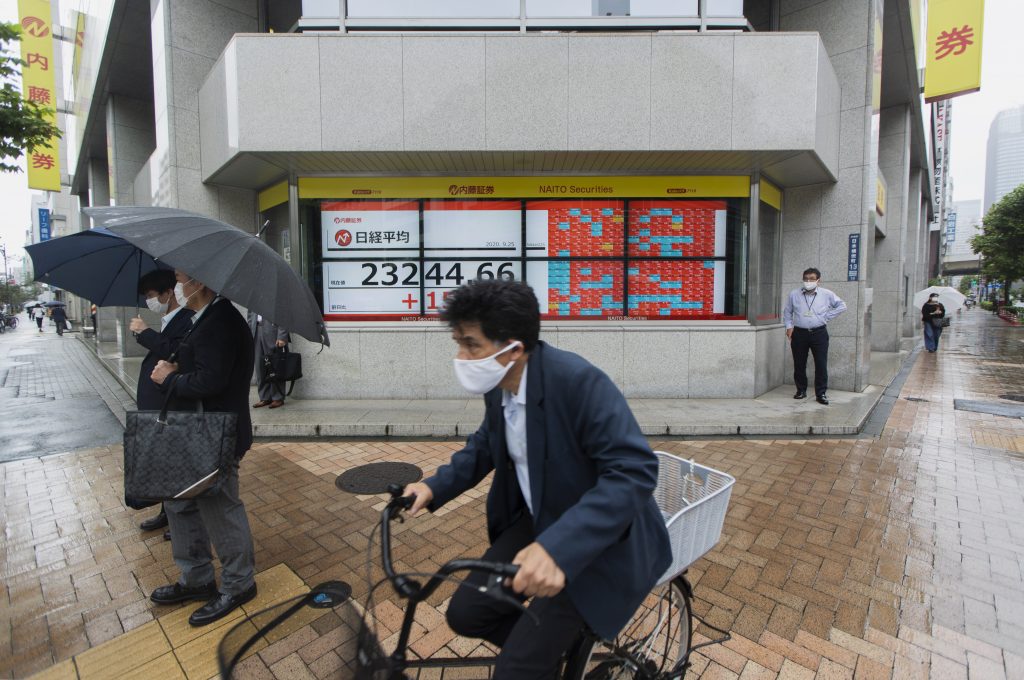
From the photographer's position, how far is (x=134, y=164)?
1395 centimetres

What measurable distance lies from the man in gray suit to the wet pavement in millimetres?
1676

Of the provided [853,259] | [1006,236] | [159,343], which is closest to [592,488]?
[159,343]

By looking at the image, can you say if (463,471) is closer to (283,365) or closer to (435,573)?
(435,573)

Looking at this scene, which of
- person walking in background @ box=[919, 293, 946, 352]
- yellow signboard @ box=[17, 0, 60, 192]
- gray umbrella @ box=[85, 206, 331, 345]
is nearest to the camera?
gray umbrella @ box=[85, 206, 331, 345]

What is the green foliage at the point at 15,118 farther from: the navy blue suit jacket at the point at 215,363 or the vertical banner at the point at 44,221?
the vertical banner at the point at 44,221

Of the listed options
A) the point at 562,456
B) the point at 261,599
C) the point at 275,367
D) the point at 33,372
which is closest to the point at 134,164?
the point at 33,372

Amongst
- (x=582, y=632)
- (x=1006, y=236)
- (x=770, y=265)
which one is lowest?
(x=582, y=632)

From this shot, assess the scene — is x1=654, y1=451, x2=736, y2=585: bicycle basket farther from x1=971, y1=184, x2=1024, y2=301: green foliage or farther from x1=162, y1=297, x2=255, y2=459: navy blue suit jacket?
x1=971, y1=184, x2=1024, y2=301: green foliage

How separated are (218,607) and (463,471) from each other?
1916 mm

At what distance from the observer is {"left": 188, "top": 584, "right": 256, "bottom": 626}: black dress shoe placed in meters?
2.79

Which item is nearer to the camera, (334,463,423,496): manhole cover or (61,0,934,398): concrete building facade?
(334,463,423,496): manhole cover

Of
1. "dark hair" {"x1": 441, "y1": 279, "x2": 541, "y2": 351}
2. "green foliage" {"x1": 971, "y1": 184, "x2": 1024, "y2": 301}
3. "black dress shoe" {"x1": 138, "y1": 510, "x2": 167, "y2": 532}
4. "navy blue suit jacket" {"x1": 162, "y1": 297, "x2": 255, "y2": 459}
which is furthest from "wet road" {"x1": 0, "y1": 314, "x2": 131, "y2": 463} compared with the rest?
"green foliage" {"x1": 971, "y1": 184, "x2": 1024, "y2": 301}

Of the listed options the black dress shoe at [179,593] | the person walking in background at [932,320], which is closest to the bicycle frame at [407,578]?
the black dress shoe at [179,593]

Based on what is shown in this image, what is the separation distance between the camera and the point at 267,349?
731cm
